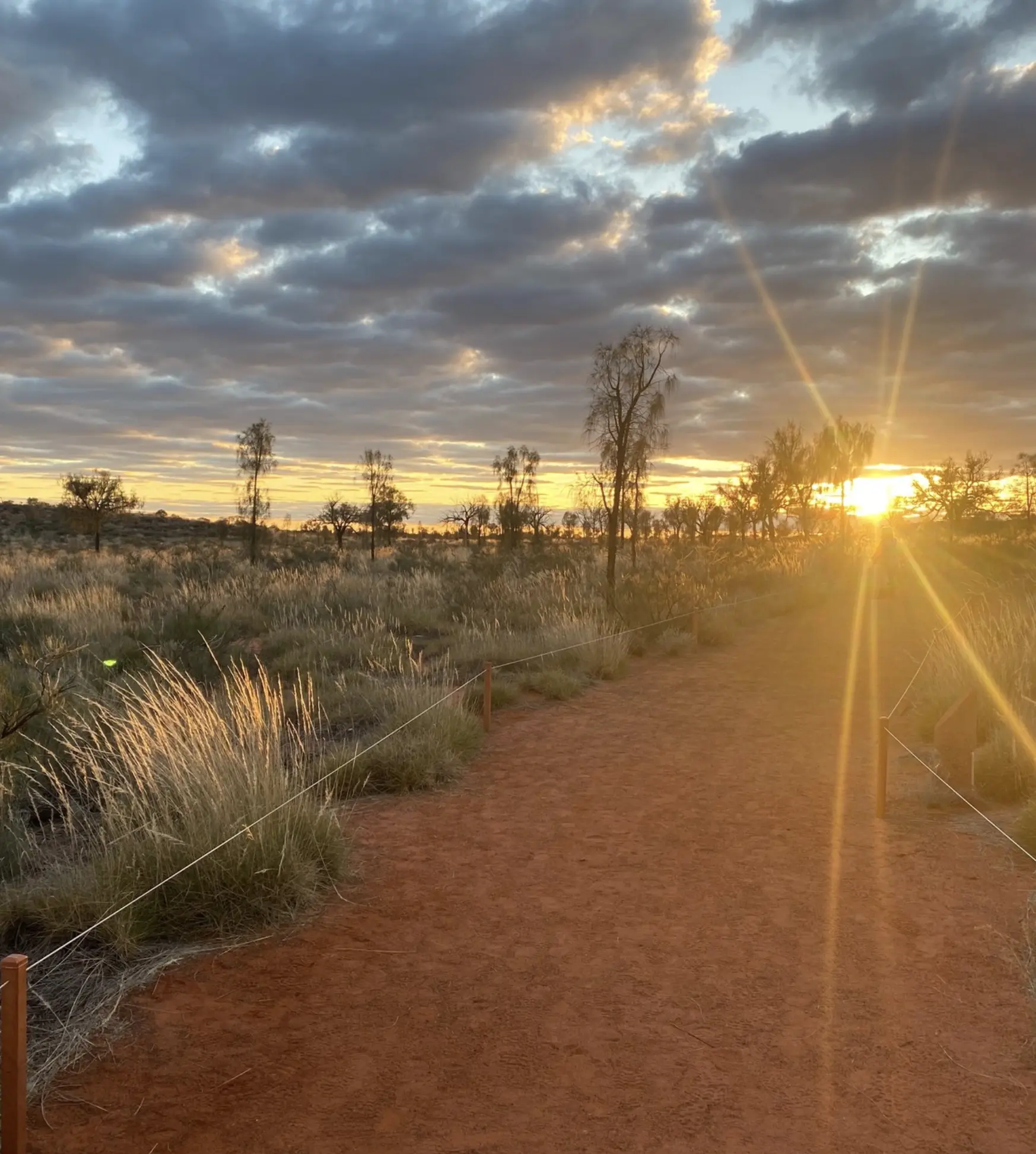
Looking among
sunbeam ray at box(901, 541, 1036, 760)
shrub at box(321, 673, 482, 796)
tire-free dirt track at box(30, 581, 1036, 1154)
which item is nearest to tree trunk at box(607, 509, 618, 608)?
sunbeam ray at box(901, 541, 1036, 760)

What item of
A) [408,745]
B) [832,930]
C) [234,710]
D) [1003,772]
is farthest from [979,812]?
[234,710]

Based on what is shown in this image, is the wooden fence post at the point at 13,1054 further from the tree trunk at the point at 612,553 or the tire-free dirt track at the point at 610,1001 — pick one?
the tree trunk at the point at 612,553

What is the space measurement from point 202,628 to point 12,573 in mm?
12616

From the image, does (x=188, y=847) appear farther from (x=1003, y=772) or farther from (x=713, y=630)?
(x=713, y=630)

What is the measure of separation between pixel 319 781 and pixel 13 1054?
10.3ft

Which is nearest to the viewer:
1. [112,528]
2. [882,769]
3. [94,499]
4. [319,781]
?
[319,781]

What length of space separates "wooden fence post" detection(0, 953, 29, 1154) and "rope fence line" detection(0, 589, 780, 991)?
43 millimetres

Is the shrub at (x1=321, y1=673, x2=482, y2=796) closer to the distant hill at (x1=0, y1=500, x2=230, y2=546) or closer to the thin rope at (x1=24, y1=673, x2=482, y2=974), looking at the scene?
the thin rope at (x1=24, y1=673, x2=482, y2=974)

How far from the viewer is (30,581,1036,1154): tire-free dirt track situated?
366 centimetres

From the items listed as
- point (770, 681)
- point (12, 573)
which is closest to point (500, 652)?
point (770, 681)

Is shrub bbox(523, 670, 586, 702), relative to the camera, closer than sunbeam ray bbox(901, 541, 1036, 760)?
No

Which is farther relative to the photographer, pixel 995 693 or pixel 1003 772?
pixel 995 693

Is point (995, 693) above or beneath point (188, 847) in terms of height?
above

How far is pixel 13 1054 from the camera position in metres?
3.24
